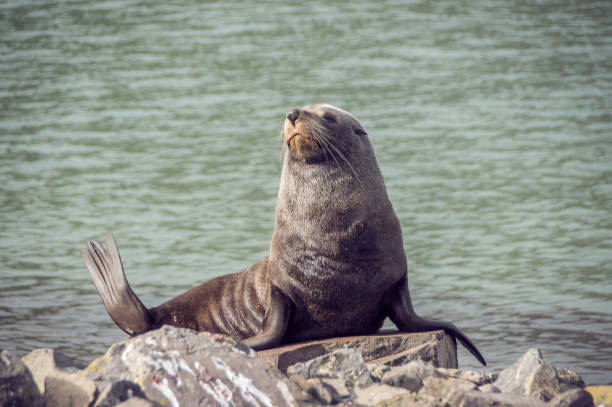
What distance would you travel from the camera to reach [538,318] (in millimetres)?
9727

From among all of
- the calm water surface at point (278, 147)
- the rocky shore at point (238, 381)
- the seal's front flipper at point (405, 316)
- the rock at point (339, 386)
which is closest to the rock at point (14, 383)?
the rocky shore at point (238, 381)

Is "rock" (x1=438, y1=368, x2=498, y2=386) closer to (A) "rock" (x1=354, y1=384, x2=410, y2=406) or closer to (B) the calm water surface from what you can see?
(A) "rock" (x1=354, y1=384, x2=410, y2=406)

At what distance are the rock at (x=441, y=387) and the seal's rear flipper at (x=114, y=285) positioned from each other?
2860 mm

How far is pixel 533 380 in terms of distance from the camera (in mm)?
5586

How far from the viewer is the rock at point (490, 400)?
495cm

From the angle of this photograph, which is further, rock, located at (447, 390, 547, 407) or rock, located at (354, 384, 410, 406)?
rock, located at (354, 384, 410, 406)

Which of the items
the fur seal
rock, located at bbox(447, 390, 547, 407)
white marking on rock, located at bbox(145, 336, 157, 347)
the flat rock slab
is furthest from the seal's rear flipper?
rock, located at bbox(447, 390, 547, 407)

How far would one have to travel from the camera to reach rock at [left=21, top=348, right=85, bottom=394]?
17.7 ft

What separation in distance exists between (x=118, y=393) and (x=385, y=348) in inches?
94.8

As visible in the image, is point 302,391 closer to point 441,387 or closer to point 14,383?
point 441,387

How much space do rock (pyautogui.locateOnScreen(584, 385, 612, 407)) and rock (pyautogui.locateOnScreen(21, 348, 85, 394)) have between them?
3.09 meters

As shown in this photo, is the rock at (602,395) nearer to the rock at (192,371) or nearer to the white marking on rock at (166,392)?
the rock at (192,371)

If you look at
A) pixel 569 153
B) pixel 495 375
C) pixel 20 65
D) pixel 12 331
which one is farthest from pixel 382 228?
pixel 20 65

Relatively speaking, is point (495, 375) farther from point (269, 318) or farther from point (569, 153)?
point (569, 153)
